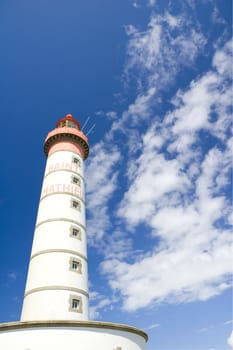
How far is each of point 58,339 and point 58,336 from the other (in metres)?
0.15

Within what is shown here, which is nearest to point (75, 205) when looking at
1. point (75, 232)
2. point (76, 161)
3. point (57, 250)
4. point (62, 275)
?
point (75, 232)

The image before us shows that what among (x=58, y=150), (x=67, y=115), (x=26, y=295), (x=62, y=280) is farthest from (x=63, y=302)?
(x=67, y=115)

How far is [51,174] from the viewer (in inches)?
1004

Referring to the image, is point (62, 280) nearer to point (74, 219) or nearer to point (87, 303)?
point (87, 303)

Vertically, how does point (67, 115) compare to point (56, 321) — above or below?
above

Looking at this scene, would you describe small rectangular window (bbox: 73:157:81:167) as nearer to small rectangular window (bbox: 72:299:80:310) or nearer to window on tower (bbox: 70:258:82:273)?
window on tower (bbox: 70:258:82:273)

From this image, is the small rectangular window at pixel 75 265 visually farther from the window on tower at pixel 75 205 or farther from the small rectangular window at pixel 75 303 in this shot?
the window on tower at pixel 75 205

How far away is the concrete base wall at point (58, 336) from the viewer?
14.6 m

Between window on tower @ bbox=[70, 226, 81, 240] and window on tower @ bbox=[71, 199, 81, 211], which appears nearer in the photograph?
window on tower @ bbox=[70, 226, 81, 240]

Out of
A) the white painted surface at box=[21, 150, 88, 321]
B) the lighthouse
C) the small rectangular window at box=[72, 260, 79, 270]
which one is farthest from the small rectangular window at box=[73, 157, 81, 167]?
the small rectangular window at box=[72, 260, 79, 270]

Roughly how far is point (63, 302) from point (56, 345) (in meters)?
3.79

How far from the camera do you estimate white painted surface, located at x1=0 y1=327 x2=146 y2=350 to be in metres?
14.6

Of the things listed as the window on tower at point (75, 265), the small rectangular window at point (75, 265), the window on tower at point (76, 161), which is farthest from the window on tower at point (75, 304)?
the window on tower at point (76, 161)

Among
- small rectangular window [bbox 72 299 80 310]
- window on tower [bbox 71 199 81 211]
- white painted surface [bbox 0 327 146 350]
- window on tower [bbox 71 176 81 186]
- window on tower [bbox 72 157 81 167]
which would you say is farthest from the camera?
window on tower [bbox 72 157 81 167]
